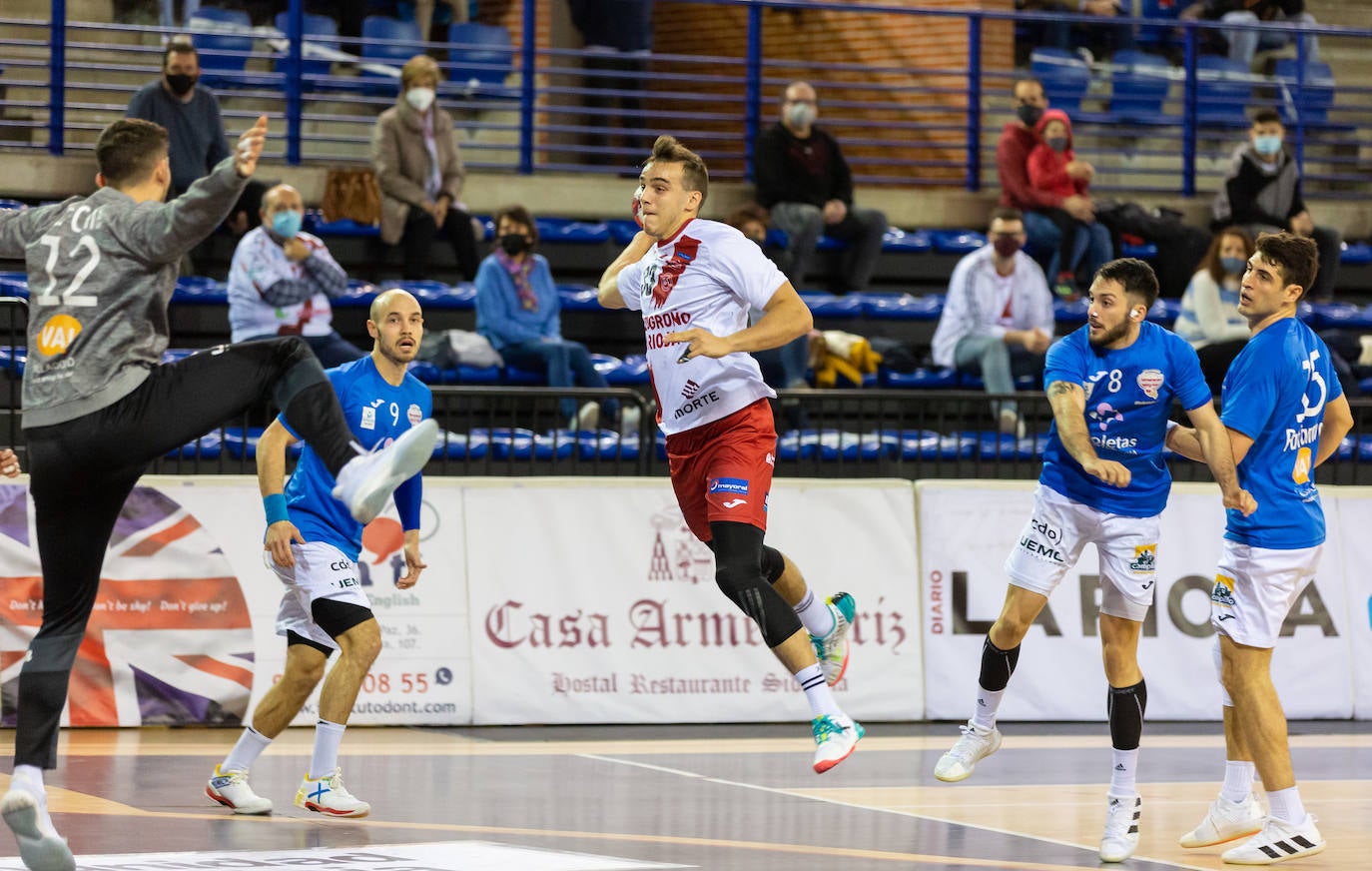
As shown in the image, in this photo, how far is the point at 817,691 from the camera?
8195 mm

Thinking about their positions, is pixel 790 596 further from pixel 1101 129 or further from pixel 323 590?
pixel 1101 129

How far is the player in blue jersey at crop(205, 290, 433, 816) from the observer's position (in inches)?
340

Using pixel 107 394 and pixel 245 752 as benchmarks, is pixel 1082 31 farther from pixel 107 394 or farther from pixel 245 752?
pixel 107 394

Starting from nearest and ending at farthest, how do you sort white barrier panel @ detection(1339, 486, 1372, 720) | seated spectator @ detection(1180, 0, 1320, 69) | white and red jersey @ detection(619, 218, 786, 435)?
white and red jersey @ detection(619, 218, 786, 435)
white barrier panel @ detection(1339, 486, 1372, 720)
seated spectator @ detection(1180, 0, 1320, 69)

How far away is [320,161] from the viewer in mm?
19297

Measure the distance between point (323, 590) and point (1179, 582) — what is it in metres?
6.91

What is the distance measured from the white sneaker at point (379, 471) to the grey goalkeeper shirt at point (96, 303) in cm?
83

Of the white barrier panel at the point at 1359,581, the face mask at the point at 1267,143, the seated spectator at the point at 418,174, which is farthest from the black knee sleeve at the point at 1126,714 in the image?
the face mask at the point at 1267,143

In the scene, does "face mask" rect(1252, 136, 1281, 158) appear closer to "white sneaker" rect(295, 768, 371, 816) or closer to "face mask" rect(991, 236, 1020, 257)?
"face mask" rect(991, 236, 1020, 257)

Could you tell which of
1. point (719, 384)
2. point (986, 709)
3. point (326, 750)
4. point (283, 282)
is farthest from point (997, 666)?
point (283, 282)

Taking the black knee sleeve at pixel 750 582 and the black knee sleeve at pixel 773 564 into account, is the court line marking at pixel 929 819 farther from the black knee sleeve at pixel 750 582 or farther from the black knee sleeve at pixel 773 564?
the black knee sleeve at pixel 773 564

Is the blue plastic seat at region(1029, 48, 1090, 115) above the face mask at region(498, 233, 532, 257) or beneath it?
above

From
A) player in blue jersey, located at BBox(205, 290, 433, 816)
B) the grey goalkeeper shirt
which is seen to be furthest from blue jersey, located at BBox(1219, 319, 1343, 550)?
the grey goalkeeper shirt

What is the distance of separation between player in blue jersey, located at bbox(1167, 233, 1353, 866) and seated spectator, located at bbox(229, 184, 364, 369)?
7.35 meters
